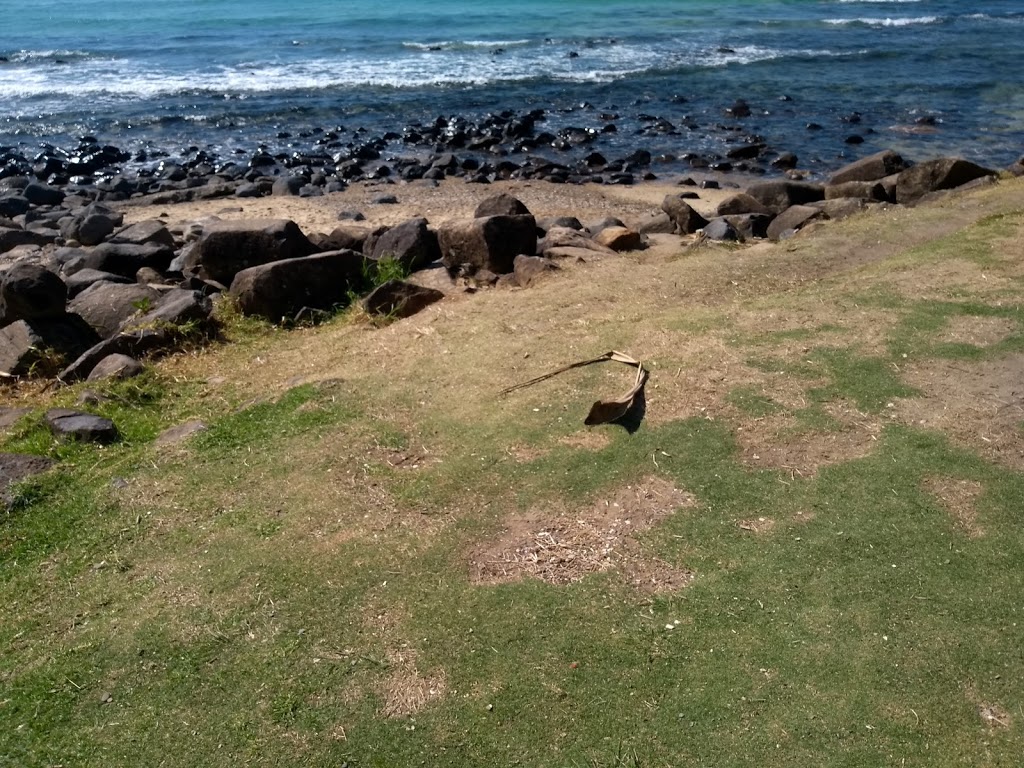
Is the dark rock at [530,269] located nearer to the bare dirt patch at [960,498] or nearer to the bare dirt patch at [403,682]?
the bare dirt patch at [960,498]

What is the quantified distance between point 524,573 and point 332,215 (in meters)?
12.7

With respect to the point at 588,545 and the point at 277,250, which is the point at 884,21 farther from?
the point at 588,545

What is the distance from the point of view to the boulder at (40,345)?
29.9 ft

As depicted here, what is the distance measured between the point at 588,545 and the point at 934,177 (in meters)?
11.1

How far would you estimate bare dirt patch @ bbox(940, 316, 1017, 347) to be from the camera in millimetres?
7527

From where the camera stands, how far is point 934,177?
14234 millimetres

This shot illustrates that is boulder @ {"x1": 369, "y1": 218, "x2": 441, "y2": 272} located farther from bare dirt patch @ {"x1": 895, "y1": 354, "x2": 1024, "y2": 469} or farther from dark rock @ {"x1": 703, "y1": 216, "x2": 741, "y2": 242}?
bare dirt patch @ {"x1": 895, "y1": 354, "x2": 1024, "y2": 469}

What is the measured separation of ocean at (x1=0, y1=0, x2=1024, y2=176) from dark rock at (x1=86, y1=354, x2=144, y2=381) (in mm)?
15357

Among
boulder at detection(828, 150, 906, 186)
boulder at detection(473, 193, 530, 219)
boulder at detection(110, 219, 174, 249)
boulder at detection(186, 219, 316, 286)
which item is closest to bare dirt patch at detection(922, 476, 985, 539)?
boulder at detection(186, 219, 316, 286)

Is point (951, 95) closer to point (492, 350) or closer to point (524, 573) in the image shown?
point (492, 350)

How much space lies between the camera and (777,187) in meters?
15.2

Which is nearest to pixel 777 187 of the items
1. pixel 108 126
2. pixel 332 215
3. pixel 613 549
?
pixel 332 215

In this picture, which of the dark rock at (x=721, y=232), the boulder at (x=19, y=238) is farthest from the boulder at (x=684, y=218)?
the boulder at (x=19, y=238)

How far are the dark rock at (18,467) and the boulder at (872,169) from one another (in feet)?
44.5
